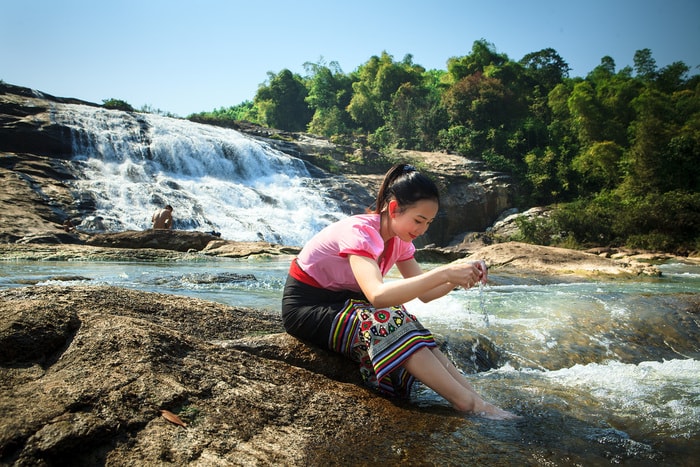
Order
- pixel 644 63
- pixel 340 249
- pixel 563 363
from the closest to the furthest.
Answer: pixel 340 249 → pixel 563 363 → pixel 644 63

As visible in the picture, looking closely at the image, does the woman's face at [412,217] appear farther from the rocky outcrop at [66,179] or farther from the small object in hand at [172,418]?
the rocky outcrop at [66,179]

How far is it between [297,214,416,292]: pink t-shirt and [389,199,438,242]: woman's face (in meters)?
0.11

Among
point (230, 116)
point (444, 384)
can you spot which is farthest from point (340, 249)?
point (230, 116)

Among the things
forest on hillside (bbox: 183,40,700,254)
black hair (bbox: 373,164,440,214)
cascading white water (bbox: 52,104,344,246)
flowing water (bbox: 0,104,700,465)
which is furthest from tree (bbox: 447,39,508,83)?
black hair (bbox: 373,164,440,214)

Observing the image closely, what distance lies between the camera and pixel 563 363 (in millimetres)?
3695

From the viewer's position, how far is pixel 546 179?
95.2 feet

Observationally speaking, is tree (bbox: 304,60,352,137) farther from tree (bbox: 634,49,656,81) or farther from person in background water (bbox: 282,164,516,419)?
person in background water (bbox: 282,164,516,419)

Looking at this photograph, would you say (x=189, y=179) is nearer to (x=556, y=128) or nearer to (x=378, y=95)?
(x=556, y=128)

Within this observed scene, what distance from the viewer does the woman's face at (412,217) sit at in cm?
241

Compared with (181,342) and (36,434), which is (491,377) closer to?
Result: (181,342)

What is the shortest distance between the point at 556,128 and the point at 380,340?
119ft

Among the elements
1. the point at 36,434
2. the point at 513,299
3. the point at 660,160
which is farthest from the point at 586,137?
the point at 36,434

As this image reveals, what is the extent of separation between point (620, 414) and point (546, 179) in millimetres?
28779

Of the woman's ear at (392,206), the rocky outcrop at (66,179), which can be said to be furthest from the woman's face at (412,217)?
the rocky outcrop at (66,179)
